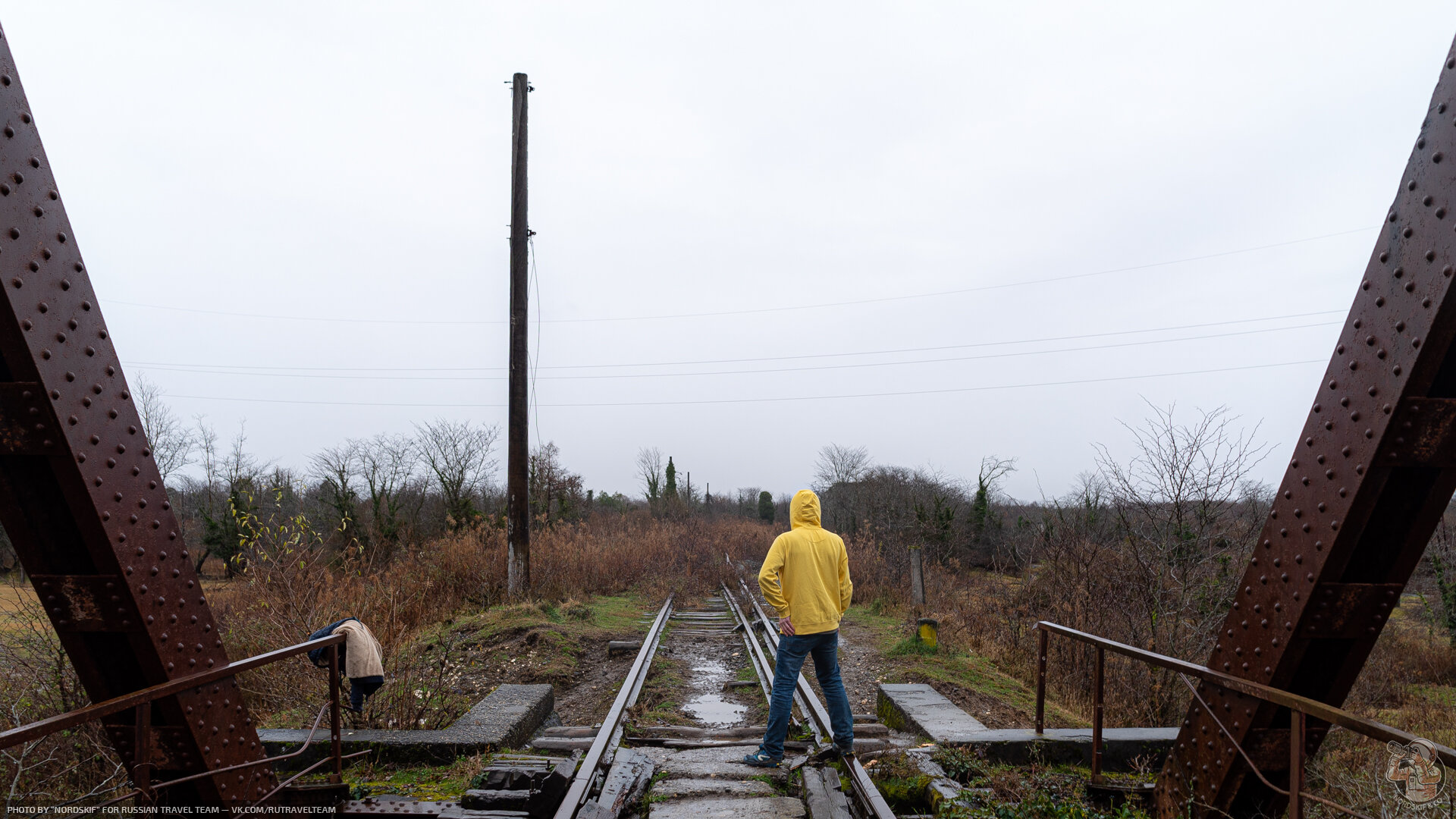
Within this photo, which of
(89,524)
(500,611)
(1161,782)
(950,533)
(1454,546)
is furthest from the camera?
(950,533)

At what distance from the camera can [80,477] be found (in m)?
2.87

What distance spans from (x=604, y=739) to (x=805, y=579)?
1.95m

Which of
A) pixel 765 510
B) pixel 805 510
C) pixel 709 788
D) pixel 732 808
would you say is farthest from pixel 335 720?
pixel 765 510

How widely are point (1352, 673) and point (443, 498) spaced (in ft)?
98.7

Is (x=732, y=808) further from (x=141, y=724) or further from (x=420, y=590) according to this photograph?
(x=420, y=590)

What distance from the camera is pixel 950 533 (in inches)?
1123

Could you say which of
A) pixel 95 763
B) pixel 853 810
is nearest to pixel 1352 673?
pixel 853 810

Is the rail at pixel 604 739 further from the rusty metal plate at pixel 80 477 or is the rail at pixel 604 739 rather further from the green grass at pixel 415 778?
the rusty metal plate at pixel 80 477

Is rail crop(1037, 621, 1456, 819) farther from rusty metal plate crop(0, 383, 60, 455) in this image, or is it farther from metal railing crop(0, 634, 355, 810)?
rusty metal plate crop(0, 383, 60, 455)

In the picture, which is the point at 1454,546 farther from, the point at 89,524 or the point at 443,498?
the point at 443,498

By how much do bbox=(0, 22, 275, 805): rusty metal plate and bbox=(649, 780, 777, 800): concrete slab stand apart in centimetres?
271

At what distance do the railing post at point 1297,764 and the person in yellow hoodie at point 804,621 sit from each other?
9.49 feet

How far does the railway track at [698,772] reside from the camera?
4855mm

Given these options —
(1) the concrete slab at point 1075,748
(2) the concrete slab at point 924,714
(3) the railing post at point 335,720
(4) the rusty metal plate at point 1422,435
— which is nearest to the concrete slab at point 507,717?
(3) the railing post at point 335,720
